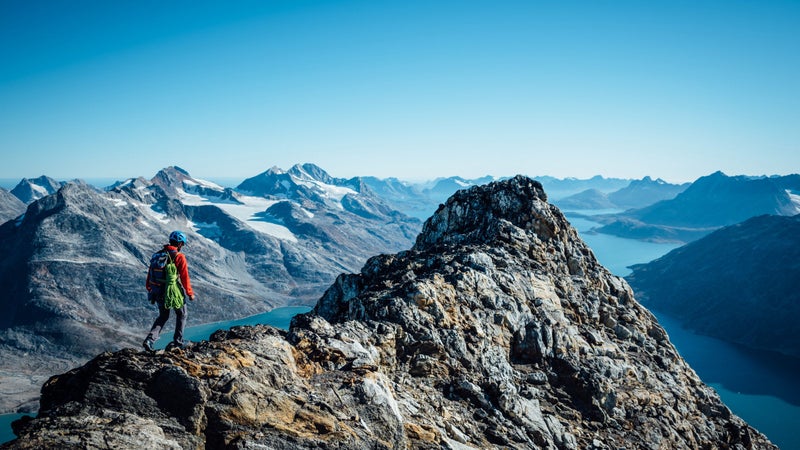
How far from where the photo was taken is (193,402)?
38.3 feet

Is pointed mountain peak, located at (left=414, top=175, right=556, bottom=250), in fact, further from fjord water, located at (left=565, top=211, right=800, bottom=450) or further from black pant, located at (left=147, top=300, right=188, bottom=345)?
fjord water, located at (left=565, top=211, right=800, bottom=450)


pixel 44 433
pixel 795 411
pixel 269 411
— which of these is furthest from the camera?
pixel 795 411

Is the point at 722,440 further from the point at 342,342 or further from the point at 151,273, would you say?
the point at 151,273

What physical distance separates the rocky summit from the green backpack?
1.90 metres

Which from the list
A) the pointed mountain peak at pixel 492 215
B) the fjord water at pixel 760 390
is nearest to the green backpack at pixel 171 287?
the pointed mountain peak at pixel 492 215

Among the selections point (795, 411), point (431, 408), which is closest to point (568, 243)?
point (431, 408)

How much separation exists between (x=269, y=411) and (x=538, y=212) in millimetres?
32695

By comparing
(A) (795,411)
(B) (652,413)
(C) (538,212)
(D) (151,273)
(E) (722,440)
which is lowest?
(A) (795,411)

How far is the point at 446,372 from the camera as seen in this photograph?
21.1 metres

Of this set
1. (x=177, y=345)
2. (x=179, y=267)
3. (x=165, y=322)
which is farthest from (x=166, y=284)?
(x=177, y=345)

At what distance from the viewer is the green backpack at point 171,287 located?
16141 millimetres

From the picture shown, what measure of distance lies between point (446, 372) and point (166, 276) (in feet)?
41.2

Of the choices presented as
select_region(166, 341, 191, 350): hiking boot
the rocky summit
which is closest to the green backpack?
the rocky summit

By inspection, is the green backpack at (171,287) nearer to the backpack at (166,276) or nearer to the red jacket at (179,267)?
the backpack at (166,276)
